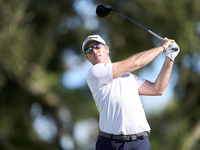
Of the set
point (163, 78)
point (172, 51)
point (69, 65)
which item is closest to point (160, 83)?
point (163, 78)

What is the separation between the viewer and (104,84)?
3.42 m

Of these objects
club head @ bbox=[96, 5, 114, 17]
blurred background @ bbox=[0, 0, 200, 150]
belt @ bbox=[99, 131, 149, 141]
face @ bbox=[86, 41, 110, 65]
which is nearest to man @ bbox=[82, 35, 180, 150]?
belt @ bbox=[99, 131, 149, 141]

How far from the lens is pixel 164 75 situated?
355 centimetres

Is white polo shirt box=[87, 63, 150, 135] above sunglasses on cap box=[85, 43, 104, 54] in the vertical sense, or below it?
below

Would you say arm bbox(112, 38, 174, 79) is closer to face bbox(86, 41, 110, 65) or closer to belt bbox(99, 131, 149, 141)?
face bbox(86, 41, 110, 65)

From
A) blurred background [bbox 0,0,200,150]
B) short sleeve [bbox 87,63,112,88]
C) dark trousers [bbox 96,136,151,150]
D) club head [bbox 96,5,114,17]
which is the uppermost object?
blurred background [bbox 0,0,200,150]

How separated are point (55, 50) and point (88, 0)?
231cm

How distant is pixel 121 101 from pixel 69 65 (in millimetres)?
10418

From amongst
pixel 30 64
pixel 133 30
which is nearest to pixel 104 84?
pixel 30 64

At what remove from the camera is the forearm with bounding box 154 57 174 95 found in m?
3.53

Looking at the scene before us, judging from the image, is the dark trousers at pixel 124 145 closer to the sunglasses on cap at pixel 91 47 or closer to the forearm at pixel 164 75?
the forearm at pixel 164 75

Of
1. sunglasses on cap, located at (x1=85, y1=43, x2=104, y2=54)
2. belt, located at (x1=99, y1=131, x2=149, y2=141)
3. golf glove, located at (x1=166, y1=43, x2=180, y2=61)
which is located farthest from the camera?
sunglasses on cap, located at (x1=85, y1=43, x2=104, y2=54)

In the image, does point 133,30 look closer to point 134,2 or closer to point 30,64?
point 134,2

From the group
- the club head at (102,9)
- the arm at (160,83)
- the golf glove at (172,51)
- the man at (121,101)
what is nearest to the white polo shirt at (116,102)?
the man at (121,101)
